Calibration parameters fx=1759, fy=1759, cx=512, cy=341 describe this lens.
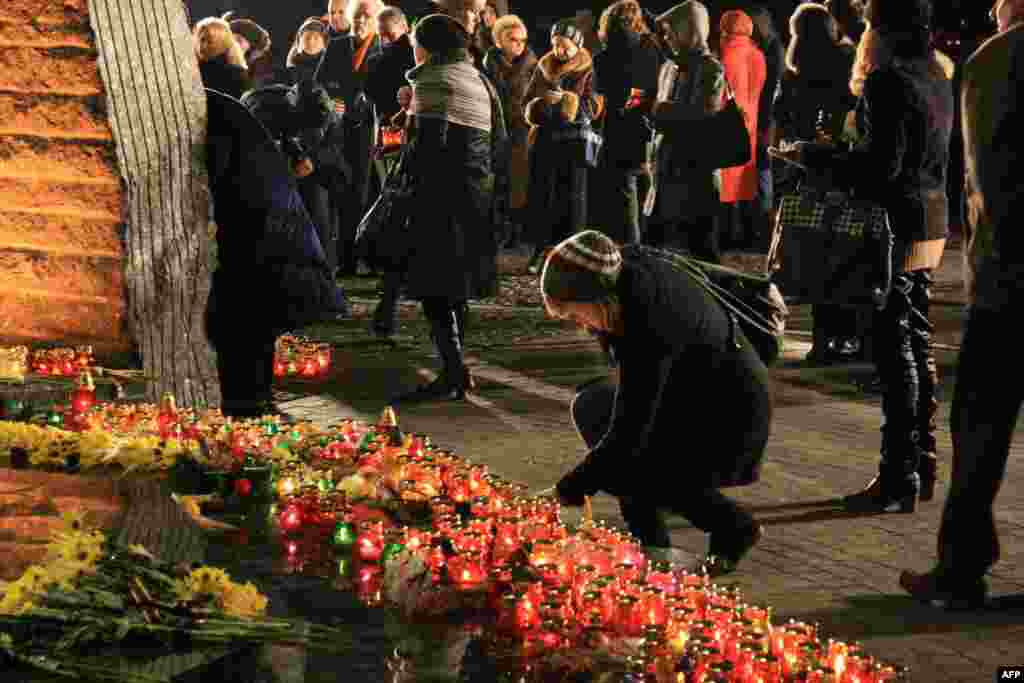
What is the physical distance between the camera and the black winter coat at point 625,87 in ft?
46.5

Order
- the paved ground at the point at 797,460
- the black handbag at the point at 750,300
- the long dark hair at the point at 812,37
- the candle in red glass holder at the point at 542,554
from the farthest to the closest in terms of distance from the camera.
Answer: the long dark hair at the point at 812,37, the black handbag at the point at 750,300, the paved ground at the point at 797,460, the candle in red glass holder at the point at 542,554

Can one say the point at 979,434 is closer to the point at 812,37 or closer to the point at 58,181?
the point at 58,181

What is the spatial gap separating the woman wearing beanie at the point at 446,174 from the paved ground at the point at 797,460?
0.62 metres

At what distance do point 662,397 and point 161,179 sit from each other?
10.5ft

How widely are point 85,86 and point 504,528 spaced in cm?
359

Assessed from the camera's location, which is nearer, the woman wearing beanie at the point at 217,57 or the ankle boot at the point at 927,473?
the ankle boot at the point at 927,473

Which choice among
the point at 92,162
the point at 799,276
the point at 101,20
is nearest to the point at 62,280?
the point at 92,162

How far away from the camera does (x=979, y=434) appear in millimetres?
5684

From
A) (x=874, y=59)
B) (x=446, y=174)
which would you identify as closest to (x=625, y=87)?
(x=446, y=174)

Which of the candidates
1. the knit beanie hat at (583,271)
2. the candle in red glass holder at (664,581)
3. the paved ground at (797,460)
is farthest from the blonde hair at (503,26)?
the candle in red glass holder at (664,581)

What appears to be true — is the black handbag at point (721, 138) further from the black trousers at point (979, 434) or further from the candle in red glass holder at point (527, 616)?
the candle in red glass holder at point (527, 616)

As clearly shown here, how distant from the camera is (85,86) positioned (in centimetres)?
802

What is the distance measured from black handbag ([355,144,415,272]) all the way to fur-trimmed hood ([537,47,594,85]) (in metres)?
5.68

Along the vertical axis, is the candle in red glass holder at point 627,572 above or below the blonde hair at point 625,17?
below
